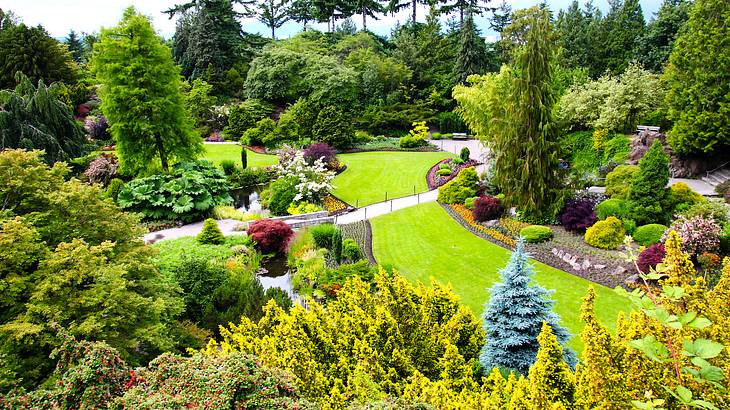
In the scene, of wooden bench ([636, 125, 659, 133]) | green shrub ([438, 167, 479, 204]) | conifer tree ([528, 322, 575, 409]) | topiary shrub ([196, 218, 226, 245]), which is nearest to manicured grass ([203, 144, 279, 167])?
topiary shrub ([196, 218, 226, 245])

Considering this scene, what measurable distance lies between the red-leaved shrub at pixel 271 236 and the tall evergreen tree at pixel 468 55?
30.8 metres

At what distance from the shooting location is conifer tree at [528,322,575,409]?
5137 millimetres

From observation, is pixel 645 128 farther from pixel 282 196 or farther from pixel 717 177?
pixel 282 196

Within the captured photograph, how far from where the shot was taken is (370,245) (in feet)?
55.6

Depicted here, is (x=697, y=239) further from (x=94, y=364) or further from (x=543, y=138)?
(x=94, y=364)

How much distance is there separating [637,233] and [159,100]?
21.1 meters

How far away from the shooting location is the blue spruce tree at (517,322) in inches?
331

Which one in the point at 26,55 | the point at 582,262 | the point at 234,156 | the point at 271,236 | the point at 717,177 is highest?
the point at 26,55

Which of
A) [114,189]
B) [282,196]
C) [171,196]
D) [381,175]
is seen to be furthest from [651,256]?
[114,189]

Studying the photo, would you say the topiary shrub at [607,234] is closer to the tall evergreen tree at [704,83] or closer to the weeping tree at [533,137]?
the weeping tree at [533,137]

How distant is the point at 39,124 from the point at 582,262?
2753 cm

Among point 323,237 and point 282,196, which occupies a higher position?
point 282,196

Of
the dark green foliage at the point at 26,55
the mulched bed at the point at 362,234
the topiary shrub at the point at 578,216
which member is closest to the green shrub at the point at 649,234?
the topiary shrub at the point at 578,216

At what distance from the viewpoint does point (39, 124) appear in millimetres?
24297
